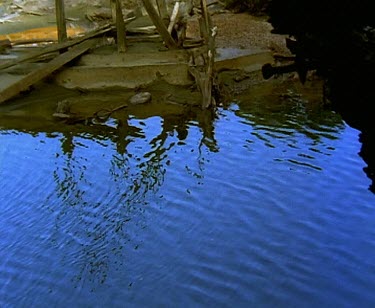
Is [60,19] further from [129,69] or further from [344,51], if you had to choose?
[344,51]

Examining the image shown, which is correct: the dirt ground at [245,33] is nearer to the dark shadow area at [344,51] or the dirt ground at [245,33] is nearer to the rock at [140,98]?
the rock at [140,98]

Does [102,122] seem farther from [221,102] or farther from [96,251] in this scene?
[96,251]

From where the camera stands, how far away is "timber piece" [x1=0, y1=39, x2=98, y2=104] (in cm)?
1130

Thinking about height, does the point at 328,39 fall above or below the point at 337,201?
above

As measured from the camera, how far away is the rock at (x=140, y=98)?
434 inches

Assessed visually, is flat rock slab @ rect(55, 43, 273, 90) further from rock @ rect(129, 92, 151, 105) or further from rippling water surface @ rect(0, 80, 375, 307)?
rippling water surface @ rect(0, 80, 375, 307)

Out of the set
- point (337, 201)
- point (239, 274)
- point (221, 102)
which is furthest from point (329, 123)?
point (239, 274)

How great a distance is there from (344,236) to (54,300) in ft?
8.17

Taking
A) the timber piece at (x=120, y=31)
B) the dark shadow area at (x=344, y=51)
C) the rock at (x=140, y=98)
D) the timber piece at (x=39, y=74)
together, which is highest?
the dark shadow area at (x=344, y=51)

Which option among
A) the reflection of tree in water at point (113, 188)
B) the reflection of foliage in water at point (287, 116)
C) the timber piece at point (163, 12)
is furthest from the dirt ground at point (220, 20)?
the reflection of tree in water at point (113, 188)

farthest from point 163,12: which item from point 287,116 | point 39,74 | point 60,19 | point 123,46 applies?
point 287,116

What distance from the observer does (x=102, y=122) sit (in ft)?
33.9

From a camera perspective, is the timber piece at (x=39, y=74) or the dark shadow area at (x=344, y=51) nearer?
the dark shadow area at (x=344, y=51)

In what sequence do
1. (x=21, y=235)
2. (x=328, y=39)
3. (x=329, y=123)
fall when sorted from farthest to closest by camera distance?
(x=329, y=123) < (x=21, y=235) < (x=328, y=39)
